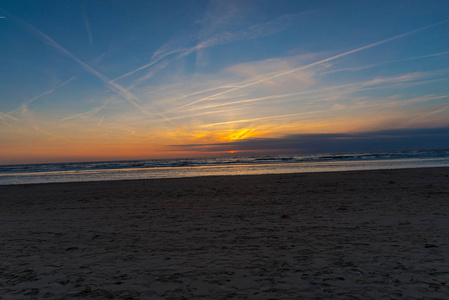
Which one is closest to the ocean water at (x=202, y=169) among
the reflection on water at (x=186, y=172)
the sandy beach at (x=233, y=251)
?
the reflection on water at (x=186, y=172)

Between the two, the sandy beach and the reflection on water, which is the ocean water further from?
the sandy beach

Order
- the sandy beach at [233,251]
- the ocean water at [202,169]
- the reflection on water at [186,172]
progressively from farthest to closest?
1. the ocean water at [202,169]
2. the reflection on water at [186,172]
3. the sandy beach at [233,251]

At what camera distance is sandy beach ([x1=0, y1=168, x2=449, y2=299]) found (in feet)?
13.8

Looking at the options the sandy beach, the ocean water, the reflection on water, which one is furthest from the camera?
the ocean water

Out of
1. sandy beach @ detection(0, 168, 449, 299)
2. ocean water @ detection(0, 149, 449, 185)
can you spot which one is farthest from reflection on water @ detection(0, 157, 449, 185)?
sandy beach @ detection(0, 168, 449, 299)

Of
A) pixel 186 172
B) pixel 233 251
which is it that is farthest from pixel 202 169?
pixel 233 251

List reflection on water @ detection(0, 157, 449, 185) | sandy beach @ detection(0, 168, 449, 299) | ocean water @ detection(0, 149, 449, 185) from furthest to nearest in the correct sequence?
ocean water @ detection(0, 149, 449, 185) → reflection on water @ detection(0, 157, 449, 185) → sandy beach @ detection(0, 168, 449, 299)

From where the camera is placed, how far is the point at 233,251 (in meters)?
5.79

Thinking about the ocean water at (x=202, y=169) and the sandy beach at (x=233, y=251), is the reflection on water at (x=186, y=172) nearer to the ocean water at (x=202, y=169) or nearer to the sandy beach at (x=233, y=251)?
the ocean water at (x=202, y=169)

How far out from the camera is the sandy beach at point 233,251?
419 centimetres

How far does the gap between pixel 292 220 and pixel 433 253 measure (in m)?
3.65

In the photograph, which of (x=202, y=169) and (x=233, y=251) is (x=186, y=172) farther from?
(x=233, y=251)

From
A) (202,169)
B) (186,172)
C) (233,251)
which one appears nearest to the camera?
(233,251)

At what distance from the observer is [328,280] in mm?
4340
